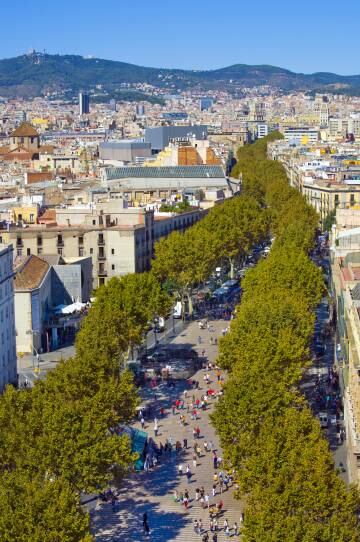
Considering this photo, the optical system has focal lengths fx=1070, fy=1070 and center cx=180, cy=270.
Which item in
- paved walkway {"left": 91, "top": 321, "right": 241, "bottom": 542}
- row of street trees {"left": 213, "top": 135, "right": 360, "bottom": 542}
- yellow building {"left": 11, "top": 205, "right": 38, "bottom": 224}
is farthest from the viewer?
yellow building {"left": 11, "top": 205, "right": 38, "bottom": 224}

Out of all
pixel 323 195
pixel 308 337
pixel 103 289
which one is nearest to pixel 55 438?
pixel 308 337

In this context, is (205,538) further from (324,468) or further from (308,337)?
(308,337)

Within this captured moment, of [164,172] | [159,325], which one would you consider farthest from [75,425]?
[164,172]

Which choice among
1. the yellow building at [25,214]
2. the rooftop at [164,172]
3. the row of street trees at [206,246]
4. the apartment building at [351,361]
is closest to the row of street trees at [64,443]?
the apartment building at [351,361]

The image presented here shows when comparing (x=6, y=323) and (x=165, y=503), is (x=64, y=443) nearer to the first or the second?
(x=165, y=503)

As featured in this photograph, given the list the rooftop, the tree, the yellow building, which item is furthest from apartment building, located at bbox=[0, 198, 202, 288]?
the tree

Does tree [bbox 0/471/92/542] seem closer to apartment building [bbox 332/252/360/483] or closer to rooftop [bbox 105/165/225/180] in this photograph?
apartment building [bbox 332/252/360/483]
